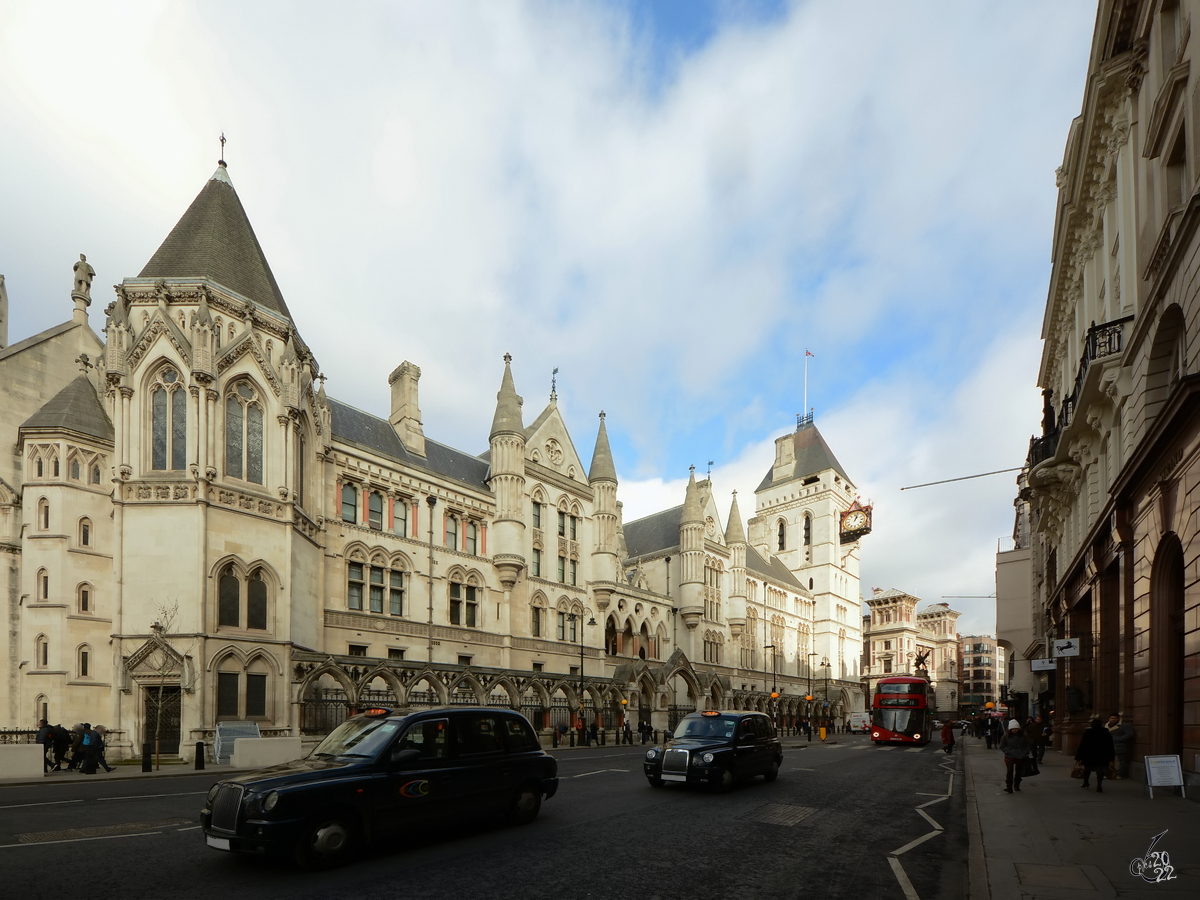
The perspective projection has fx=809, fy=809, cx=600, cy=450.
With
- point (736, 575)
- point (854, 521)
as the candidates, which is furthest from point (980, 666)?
point (736, 575)

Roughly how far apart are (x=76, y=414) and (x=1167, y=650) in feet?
116

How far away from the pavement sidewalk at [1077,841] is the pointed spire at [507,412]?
32580 mm

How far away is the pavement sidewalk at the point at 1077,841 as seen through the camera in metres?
7.70

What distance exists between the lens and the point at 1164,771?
1280cm

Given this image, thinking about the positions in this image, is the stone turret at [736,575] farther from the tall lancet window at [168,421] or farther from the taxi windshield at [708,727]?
the taxi windshield at [708,727]

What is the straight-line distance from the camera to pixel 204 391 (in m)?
30.0

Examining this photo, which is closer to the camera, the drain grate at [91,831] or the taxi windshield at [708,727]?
the drain grate at [91,831]

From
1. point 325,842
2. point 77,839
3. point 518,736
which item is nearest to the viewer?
point 325,842

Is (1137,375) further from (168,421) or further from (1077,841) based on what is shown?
(168,421)

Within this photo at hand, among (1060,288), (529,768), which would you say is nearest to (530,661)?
(1060,288)

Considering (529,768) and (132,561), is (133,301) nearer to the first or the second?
(132,561)

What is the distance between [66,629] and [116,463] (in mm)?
6625

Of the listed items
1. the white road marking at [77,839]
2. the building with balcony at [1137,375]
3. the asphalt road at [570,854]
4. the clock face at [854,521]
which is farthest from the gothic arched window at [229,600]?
the clock face at [854,521]

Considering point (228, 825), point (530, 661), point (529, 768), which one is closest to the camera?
point (228, 825)
